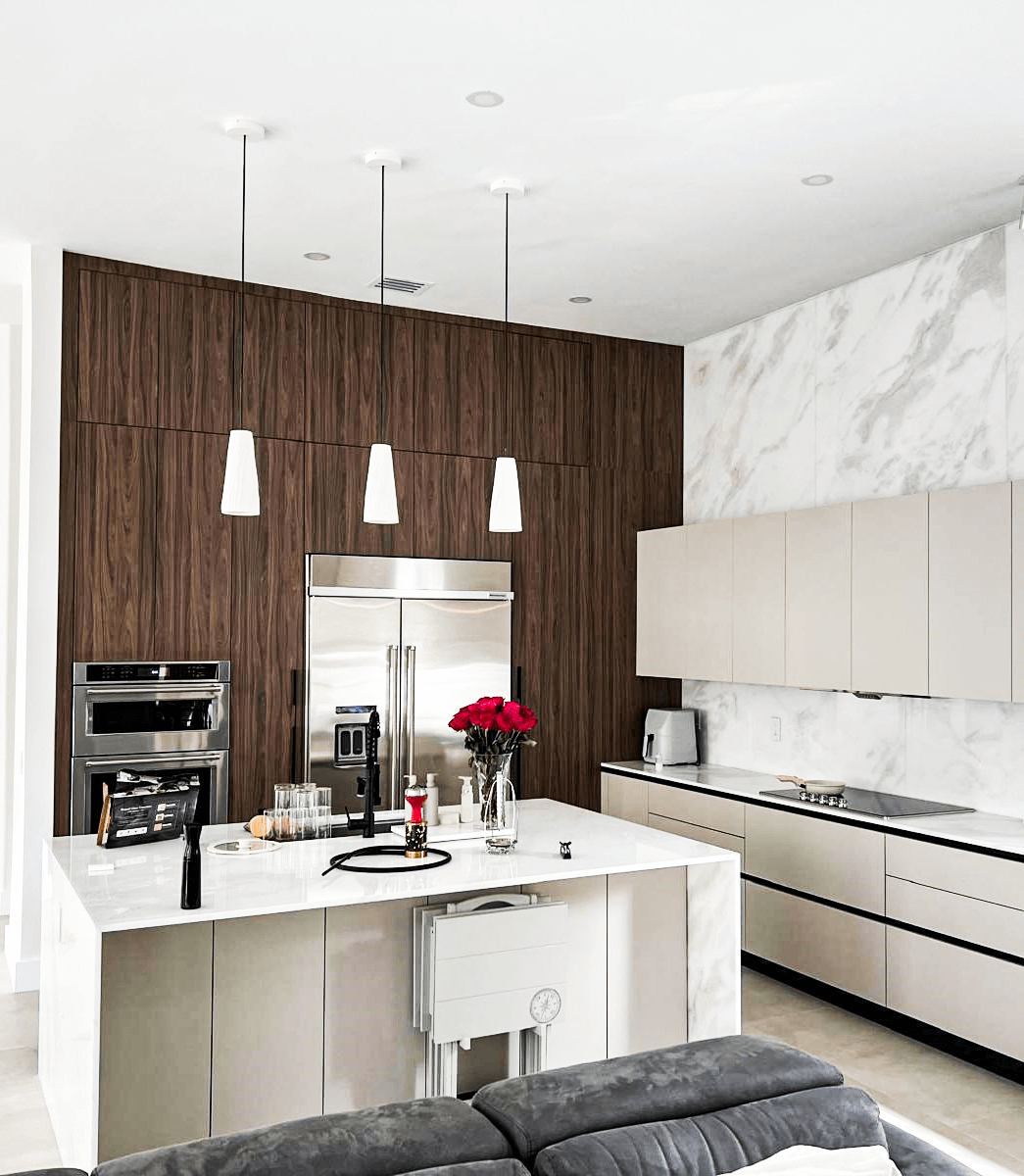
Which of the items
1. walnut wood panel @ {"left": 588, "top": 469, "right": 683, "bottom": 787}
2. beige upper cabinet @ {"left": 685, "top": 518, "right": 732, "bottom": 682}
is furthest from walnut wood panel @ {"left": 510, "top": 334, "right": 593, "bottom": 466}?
beige upper cabinet @ {"left": 685, "top": 518, "right": 732, "bottom": 682}

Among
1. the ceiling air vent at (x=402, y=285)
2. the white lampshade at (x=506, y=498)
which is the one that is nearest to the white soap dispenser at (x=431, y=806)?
the white lampshade at (x=506, y=498)

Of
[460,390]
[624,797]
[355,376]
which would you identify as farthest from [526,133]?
[624,797]

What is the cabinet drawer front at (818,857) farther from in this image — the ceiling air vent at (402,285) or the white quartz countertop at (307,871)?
the ceiling air vent at (402,285)

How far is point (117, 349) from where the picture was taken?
Result: 4594 millimetres

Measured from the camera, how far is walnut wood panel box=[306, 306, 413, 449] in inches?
197

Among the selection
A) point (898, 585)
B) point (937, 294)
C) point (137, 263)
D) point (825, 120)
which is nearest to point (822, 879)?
point (898, 585)

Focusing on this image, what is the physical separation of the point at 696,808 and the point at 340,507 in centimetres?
210

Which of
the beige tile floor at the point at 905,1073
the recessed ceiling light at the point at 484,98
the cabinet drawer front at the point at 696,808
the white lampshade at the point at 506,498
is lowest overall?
the beige tile floor at the point at 905,1073

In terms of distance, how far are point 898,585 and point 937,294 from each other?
1182 millimetres

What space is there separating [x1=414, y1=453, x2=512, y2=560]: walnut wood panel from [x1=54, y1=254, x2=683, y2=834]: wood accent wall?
0.03ft

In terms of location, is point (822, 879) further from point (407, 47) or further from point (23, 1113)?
point (407, 47)

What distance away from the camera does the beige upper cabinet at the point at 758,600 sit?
4.74m

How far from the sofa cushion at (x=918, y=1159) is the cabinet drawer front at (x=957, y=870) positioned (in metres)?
1.95

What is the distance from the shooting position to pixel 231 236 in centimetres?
426
